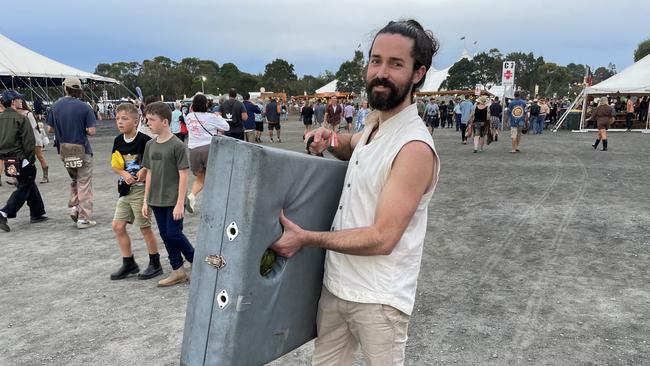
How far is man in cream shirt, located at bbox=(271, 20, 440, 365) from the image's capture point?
1440mm

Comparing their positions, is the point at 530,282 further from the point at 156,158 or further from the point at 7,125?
the point at 7,125

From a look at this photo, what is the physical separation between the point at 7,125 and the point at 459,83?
254 feet

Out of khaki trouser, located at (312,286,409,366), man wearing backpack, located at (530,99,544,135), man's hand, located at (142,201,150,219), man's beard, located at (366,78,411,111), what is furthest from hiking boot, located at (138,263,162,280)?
man wearing backpack, located at (530,99,544,135)

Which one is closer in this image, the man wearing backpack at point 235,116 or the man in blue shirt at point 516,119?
the man wearing backpack at point 235,116

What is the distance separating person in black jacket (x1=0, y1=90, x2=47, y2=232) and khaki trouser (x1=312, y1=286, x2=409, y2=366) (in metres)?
6.45

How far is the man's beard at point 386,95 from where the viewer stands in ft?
5.12

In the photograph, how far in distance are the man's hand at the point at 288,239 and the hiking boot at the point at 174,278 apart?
3235 mm

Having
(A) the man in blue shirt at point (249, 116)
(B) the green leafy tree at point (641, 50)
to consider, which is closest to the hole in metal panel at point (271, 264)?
(A) the man in blue shirt at point (249, 116)

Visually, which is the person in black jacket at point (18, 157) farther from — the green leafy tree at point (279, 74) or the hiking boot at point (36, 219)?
the green leafy tree at point (279, 74)

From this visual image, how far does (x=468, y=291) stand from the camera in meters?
3.99

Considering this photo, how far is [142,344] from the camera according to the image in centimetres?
323

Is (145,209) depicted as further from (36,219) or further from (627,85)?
(627,85)

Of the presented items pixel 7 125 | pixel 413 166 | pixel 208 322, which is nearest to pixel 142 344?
pixel 208 322

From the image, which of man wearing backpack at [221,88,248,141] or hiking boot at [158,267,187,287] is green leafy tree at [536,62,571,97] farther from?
hiking boot at [158,267,187,287]
